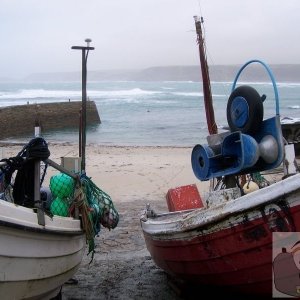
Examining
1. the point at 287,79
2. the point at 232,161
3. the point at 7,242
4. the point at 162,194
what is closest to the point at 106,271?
the point at 232,161

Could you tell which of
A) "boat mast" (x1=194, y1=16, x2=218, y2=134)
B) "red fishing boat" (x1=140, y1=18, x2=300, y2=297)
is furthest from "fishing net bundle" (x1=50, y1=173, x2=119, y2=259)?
"boat mast" (x1=194, y1=16, x2=218, y2=134)

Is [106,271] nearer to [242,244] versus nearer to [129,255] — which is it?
[129,255]

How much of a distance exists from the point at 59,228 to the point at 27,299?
1.98 feet

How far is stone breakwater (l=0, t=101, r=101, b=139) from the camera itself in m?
26.3

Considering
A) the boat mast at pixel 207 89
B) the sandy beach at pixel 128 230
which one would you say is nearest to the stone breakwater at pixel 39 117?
the sandy beach at pixel 128 230

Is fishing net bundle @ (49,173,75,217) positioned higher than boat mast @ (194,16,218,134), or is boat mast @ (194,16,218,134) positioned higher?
boat mast @ (194,16,218,134)

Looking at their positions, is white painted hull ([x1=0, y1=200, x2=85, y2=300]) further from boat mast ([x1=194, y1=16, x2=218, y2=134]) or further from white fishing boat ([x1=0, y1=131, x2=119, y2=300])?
boat mast ([x1=194, y1=16, x2=218, y2=134])

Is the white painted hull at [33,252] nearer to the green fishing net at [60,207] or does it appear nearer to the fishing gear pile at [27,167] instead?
the green fishing net at [60,207]

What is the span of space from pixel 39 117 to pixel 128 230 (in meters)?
21.6

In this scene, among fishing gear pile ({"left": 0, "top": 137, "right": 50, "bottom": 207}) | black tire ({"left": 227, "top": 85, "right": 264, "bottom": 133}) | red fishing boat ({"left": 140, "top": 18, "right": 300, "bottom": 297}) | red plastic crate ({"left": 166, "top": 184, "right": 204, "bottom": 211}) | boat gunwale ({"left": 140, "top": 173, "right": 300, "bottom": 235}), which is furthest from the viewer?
red plastic crate ({"left": 166, "top": 184, "right": 204, "bottom": 211})

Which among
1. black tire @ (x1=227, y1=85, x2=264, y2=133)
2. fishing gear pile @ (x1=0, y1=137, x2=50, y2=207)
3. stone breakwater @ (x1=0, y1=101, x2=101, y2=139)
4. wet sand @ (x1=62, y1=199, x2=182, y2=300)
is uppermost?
black tire @ (x1=227, y1=85, x2=264, y2=133)

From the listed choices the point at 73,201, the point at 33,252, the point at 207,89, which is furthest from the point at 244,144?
the point at 207,89

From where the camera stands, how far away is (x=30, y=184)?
13.5ft

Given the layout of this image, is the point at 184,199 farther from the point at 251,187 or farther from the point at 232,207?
the point at 232,207
